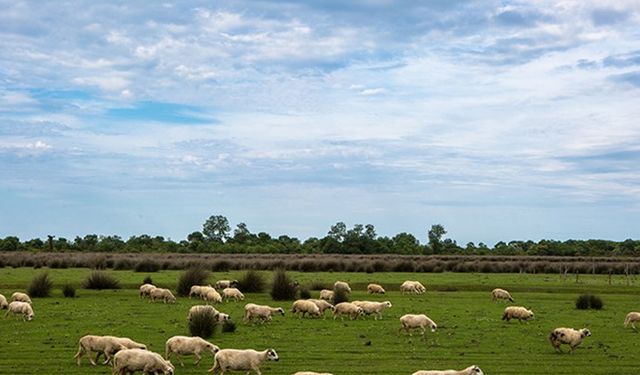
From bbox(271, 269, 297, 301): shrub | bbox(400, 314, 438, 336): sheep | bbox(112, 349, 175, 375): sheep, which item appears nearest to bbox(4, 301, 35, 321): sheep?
bbox(271, 269, 297, 301): shrub

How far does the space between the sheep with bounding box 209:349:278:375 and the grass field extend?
58 cm

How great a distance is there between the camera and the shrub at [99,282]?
42.9 metres

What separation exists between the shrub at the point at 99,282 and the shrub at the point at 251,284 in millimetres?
8022

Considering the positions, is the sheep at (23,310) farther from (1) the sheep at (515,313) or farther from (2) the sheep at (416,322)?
(1) the sheep at (515,313)

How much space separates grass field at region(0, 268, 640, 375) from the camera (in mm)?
18891

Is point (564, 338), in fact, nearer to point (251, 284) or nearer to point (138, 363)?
point (138, 363)

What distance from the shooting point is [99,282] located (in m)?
42.9

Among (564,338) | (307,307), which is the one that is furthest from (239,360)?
(307,307)

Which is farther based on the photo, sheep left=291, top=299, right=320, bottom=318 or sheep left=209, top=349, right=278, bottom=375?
sheep left=291, top=299, right=320, bottom=318

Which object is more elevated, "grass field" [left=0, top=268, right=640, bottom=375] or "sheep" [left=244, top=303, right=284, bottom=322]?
"sheep" [left=244, top=303, right=284, bottom=322]

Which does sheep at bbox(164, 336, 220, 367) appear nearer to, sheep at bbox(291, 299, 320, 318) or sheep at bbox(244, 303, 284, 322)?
sheep at bbox(244, 303, 284, 322)

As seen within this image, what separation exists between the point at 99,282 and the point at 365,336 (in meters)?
23.9

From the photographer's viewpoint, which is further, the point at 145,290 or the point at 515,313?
the point at 145,290

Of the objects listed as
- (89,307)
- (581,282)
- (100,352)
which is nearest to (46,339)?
(100,352)
